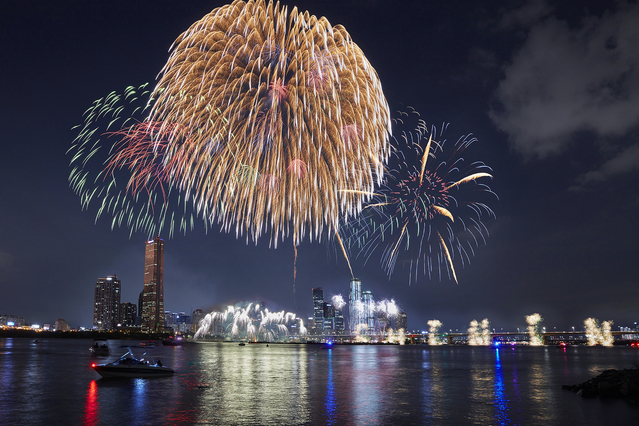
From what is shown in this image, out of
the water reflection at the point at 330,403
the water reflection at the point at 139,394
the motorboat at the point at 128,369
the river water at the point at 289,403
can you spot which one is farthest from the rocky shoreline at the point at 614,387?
the motorboat at the point at 128,369

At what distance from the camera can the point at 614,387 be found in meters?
35.2

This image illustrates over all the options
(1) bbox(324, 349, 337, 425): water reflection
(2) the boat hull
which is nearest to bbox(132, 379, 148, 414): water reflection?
(2) the boat hull

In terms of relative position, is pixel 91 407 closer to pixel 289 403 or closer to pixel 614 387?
pixel 289 403

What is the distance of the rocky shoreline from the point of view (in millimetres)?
33969

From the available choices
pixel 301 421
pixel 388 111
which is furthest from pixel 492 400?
pixel 388 111

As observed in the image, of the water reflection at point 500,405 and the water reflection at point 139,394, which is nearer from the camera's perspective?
the water reflection at point 500,405

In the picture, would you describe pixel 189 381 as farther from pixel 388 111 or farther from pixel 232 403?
pixel 388 111

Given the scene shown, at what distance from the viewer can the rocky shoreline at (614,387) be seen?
34.0 meters

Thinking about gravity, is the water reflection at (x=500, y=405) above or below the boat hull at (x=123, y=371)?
below

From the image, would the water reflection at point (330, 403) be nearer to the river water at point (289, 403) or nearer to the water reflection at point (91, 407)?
the river water at point (289, 403)

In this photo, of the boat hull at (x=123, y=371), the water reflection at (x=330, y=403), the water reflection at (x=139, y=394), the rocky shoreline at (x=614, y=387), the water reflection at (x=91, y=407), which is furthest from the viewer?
the boat hull at (x=123, y=371)

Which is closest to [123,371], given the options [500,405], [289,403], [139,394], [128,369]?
[128,369]

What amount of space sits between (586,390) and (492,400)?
26.8 feet

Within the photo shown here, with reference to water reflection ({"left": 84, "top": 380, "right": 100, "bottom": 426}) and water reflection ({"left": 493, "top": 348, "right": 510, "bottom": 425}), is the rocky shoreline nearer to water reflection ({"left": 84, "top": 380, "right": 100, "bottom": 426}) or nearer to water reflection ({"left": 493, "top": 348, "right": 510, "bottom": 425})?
water reflection ({"left": 493, "top": 348, "right": 510, "bottom": 425})
